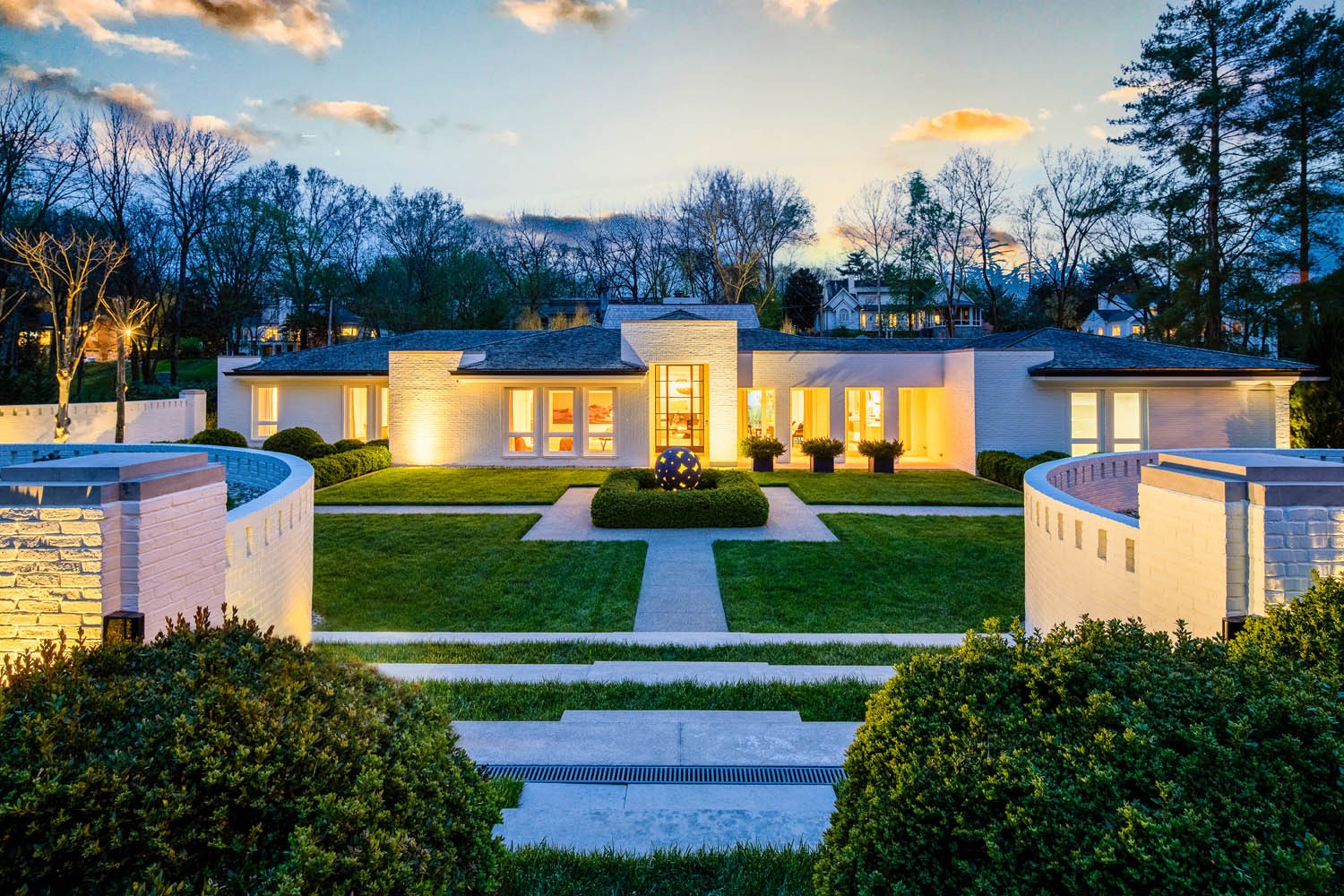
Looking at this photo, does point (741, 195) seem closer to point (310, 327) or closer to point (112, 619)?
point (310, 327)

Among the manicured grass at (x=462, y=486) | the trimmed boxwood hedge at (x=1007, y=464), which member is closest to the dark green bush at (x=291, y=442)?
the manicured grass at (x=462, y=486)

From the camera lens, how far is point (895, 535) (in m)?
12.1

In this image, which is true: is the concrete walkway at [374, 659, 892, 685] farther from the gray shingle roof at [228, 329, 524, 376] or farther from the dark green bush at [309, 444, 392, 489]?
the gray shingle roof at [228, 329, 524, 376]

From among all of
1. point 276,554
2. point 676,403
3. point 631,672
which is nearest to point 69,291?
point 676,403

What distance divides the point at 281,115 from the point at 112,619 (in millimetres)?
32562

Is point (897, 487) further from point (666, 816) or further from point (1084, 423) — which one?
point (666, 816)

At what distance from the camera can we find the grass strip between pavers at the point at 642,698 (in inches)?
186

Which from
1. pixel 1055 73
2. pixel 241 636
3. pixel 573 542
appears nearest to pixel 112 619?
pixel 241 636

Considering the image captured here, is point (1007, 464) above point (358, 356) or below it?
below

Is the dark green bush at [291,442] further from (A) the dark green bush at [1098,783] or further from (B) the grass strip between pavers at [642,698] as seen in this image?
(A) the dark green bush at [1098,783]

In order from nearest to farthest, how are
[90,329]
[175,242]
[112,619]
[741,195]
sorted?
[112,619]
[90,329]
[175,242]
[741,195]

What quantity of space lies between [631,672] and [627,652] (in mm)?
816

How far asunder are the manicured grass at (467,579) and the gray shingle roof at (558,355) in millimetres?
7967

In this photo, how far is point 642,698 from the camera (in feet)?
Answer: 16.6
